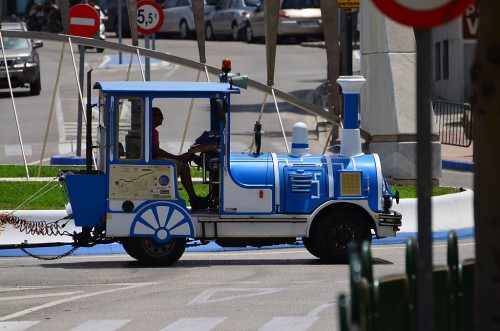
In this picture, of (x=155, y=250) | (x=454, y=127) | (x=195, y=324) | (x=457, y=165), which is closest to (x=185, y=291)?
(x=155, y=250)

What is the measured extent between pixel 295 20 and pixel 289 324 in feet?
120

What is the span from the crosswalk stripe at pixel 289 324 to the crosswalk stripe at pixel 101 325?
3.84ft

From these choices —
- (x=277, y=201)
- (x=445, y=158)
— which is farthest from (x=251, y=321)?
(x=445, y=158)

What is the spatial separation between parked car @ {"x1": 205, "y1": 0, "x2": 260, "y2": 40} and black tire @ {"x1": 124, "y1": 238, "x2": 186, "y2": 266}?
114ft

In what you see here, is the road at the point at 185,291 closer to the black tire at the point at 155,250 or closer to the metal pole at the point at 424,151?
the black tire at the point at 155,250

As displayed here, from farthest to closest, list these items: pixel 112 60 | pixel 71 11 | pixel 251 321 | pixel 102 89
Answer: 1. pixel 112 60
2. pixel 71 11
3. pixel 102 89
4. pixel 251 321

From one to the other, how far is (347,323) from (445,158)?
19.3 m

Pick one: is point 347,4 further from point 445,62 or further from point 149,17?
point 445,62

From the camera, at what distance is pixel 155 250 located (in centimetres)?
1387

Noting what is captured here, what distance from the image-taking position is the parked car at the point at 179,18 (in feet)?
164

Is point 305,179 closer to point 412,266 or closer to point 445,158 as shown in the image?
point 412,266

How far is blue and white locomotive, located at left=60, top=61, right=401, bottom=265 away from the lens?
1373cm

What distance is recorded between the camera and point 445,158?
25.0 m

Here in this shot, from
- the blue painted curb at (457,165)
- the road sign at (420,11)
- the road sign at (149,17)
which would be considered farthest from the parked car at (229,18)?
the road sign at (420,11)
